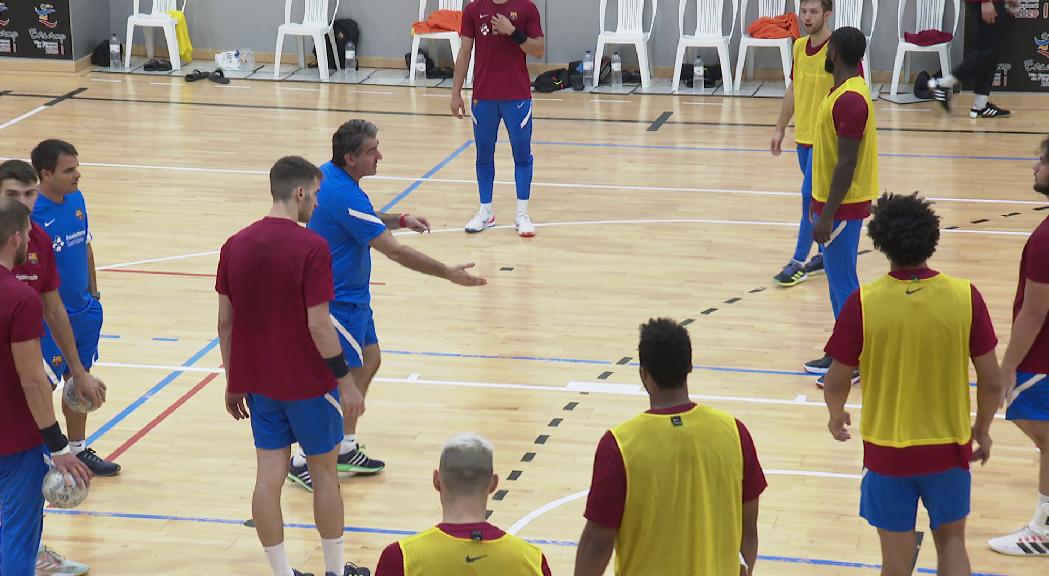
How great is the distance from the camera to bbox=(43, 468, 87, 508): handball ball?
4.96 meters

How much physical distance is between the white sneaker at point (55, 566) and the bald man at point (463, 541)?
2883mm

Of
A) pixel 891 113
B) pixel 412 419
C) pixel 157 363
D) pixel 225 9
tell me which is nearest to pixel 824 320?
pixel 412 419

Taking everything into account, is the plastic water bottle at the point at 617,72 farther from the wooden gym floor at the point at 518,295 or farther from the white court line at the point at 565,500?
the white court line at the point at 565,500

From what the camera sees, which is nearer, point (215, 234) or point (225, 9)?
point (215, 234)

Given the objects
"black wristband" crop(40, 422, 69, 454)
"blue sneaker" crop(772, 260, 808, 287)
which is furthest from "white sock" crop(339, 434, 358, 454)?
"blue sneaker" crop(772, 260, 808, 287)

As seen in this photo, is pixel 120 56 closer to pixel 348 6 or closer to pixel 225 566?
pixel 348 6

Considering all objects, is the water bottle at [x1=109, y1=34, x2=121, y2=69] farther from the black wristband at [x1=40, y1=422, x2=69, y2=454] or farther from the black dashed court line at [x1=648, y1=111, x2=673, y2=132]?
the black wristband at [x1=40, y1=422, x2=69, y2=454]

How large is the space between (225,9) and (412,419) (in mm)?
12550

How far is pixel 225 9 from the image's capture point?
18750mm

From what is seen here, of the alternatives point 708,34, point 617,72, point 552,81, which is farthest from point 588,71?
point 708,34

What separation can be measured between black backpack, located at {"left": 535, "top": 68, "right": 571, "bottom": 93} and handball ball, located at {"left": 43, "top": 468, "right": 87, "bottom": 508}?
12.7 m

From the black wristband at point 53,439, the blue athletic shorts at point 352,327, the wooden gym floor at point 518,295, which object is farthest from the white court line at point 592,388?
Result: the black wristband at point 53,439

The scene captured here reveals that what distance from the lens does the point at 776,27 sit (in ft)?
54.4

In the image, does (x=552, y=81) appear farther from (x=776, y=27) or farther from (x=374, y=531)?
(x=374, y=531)
